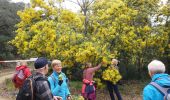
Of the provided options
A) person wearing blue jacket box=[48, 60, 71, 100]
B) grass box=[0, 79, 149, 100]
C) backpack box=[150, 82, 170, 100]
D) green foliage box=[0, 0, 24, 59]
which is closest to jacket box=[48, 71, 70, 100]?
person wearing blue jacket box=[48, 60, 71, 100]

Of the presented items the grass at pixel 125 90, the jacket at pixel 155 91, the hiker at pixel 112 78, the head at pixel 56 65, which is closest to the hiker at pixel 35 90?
the jacket at pixel 155 91

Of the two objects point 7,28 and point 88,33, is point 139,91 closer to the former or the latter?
point 88,33

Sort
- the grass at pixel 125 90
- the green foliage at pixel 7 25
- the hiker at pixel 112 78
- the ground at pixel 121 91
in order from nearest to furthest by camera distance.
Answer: the hiker at pixel 112 78 < the grass at pixel 125 90 < the ground at pixel 121 91 < the green foliage at pixel 7 25

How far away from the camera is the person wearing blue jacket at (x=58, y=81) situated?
703 centimetres

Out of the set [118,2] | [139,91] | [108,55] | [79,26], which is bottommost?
[139,91]

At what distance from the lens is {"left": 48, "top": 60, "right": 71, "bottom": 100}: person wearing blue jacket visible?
7031mm

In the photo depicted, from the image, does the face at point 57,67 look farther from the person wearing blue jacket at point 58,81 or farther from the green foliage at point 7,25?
the green foliage at point 7,25

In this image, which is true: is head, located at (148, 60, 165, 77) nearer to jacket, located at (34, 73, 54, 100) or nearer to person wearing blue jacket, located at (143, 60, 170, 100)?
person wearing blue jacket, located at (143, 60, 170, 100)

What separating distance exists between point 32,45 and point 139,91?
4.65 metres

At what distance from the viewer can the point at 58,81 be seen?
282 inches

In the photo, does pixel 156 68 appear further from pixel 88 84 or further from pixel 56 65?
pixel 88 84

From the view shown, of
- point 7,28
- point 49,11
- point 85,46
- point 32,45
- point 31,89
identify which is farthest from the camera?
point 7,28

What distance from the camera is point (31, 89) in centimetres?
503

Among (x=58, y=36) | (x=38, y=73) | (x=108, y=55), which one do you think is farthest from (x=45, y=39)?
(x=38, y=73)
